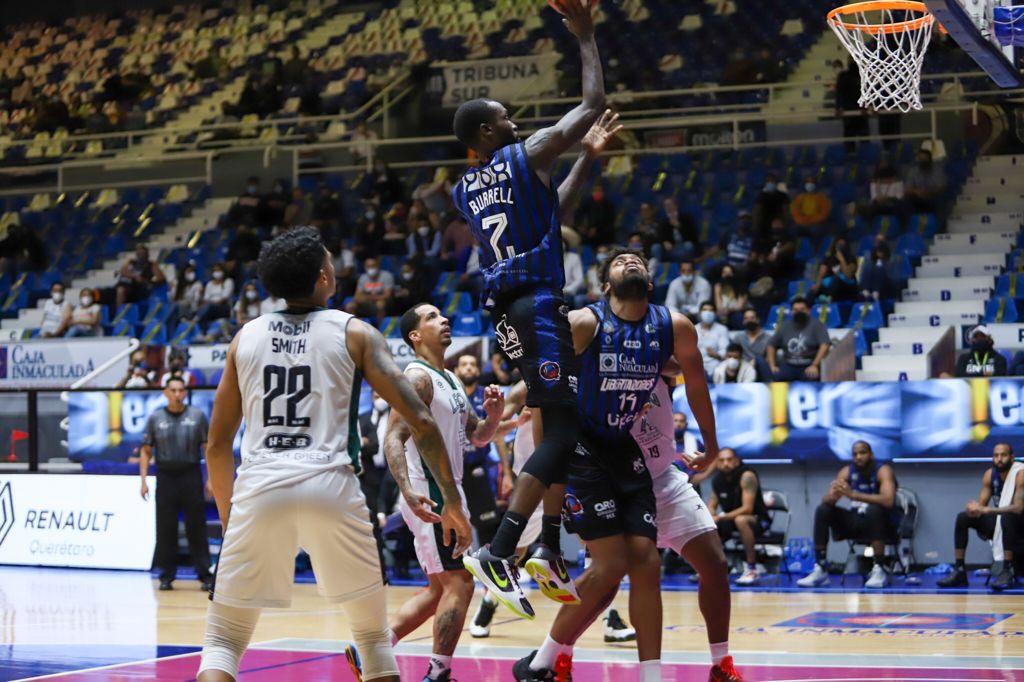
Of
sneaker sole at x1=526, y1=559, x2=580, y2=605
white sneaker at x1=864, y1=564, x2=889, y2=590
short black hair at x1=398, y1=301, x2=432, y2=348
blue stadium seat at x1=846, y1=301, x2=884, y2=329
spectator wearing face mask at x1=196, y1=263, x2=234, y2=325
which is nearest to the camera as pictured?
sneaker sole at x1=526, y1=559, x2=580, y2=605

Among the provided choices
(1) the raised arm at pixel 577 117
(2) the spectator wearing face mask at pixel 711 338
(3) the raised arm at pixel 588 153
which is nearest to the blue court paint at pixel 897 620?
(2) the spectator wearing face mask at pixel 711 338

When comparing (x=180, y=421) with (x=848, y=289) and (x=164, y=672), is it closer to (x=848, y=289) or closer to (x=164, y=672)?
(x=164, y=672)

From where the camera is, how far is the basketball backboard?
978 centimetres

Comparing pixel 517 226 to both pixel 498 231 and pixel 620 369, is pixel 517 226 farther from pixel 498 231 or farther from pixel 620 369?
pixel 620 369

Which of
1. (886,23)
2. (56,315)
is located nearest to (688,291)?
(886,23)

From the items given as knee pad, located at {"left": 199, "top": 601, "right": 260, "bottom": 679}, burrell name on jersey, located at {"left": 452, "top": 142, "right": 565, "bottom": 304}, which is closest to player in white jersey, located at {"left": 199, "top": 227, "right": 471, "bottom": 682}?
knee pad, located at {"left": 199, "top": 601, "right": 260, "bottom": 679}

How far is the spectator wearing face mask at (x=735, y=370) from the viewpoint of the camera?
15680mm

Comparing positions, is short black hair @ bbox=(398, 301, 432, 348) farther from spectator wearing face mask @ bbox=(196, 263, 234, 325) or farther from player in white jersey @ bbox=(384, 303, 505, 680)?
spectator wearing face mask @ bbox=(196, 263, 234, 325)

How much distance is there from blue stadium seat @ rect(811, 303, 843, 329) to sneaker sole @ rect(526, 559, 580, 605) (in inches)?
460

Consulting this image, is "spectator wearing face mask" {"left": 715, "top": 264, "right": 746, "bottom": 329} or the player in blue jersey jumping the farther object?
"spectator wearing face mask" {"left": 715, "top": 264, "right": 746, "bottom": 329}

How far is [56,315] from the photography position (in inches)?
893

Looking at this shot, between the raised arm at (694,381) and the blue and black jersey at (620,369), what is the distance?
72 millimetres

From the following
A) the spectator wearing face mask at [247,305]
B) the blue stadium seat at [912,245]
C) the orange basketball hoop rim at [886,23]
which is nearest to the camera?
the orange basketball hoop rim at [886,23]

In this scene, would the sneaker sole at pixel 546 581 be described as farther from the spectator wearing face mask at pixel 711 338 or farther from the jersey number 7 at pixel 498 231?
the spectator wearing face mask at pixel 711 338
